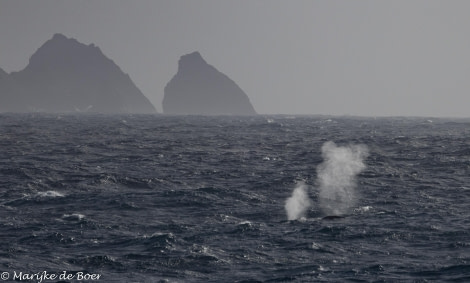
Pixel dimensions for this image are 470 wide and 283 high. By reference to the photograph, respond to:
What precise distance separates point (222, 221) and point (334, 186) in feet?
69.9

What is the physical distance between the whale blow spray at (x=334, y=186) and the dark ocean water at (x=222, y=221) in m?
0.89

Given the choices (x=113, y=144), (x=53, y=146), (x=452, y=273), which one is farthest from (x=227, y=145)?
(x=452, y=273)

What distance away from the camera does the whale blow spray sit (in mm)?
54688

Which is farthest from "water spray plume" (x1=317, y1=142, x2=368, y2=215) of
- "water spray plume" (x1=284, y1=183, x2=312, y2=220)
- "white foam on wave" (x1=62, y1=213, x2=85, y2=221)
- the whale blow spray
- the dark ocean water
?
"white foam on wave" (x1=62, y1=213, x2=85, y2=221)

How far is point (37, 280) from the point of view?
3350 cm

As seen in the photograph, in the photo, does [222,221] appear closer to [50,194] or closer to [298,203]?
[298,203]

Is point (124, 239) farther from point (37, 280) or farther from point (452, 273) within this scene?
point (452, 273)

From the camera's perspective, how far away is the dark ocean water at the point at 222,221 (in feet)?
119

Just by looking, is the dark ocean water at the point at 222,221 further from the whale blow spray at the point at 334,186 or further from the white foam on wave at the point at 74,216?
the whale blow spray at the point at 334,186

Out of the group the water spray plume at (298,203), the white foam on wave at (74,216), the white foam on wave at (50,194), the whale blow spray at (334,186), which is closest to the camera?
the white foam on wave at (74,216)

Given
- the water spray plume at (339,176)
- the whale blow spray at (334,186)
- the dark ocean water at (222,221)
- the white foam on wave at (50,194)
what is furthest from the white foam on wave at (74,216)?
the water spray plume at (339,176)

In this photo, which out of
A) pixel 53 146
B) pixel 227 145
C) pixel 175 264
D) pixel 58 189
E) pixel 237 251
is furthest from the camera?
pixel 227 145

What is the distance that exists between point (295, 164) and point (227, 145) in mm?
29643

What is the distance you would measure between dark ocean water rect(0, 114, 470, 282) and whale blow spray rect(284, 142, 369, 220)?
890 mm
